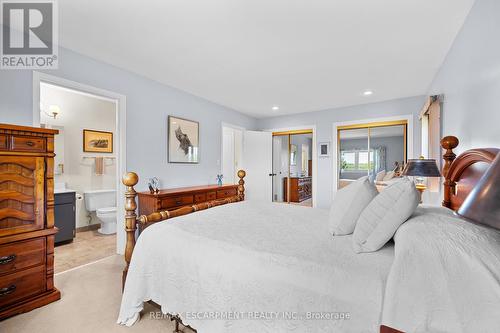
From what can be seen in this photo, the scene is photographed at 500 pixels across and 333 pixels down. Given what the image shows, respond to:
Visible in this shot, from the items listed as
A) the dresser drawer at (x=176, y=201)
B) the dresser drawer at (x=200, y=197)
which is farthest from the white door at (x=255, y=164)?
the dresser drawer at (x=176, y=201)

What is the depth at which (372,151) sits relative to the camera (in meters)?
4.85

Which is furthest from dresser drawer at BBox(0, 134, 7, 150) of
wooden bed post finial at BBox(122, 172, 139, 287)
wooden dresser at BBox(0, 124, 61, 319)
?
wooden bed post finial at BBox(122, 172, 139, 287)

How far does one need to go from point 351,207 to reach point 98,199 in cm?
453

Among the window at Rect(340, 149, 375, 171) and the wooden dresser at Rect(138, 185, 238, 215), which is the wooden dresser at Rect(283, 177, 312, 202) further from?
the wooden dresser at Rect(138, 185, 238, 215)

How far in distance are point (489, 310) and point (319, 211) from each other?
1.56 m

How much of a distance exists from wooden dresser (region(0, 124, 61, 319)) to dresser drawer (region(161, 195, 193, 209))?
1.19m

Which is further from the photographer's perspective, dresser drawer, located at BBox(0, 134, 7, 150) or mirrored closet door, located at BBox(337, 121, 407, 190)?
mirrored closet door, located at BBox(337, 121, 407, 190)

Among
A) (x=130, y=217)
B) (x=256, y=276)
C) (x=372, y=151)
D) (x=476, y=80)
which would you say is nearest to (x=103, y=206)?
(x=130, y=217)

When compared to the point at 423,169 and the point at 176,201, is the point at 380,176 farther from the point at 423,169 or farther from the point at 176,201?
the point at 176,201

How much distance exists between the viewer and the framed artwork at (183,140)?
3.75 m

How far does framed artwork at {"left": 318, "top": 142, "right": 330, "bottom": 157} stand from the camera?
5.07 m

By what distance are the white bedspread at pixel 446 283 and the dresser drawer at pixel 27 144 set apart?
2714mm

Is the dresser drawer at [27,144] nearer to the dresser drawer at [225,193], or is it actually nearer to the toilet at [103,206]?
the toilet at [103,206]

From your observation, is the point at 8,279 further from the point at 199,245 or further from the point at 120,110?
the point at 120,110
